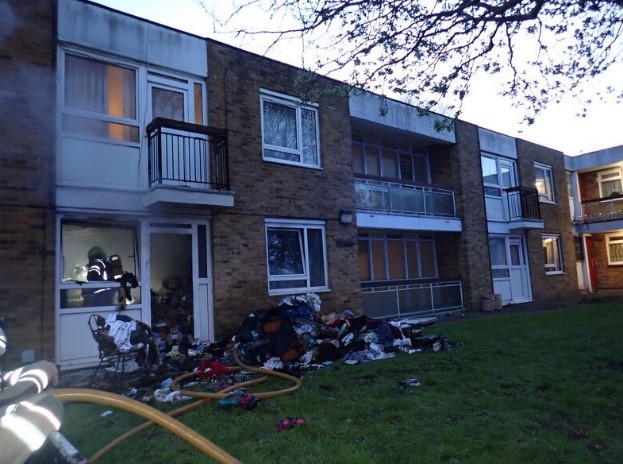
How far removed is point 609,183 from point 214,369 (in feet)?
71.9

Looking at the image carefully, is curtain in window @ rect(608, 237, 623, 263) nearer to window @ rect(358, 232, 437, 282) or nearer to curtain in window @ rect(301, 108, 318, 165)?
window @ rect(358, 232, 437, 282)

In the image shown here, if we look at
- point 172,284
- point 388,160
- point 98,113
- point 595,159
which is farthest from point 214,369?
point 595,159

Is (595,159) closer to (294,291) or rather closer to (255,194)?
(294,291)

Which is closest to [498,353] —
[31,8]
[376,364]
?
[376,364]

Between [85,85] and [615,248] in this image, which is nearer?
[85,85]

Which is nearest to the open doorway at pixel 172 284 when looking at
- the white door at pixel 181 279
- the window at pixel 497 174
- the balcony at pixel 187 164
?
the white door at pixel 181 279

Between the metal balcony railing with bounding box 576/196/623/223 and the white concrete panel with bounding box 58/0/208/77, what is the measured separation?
726 inches

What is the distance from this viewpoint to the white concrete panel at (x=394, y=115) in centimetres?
1217

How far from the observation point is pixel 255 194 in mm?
9500

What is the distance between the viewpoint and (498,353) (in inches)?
284

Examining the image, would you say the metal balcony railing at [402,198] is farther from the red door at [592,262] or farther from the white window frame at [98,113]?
the red door at [592,262]

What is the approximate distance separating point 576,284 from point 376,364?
613 inches

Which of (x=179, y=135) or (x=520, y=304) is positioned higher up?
(x=179, y=135)

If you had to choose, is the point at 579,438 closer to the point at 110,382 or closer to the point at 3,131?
the point at 110,382
